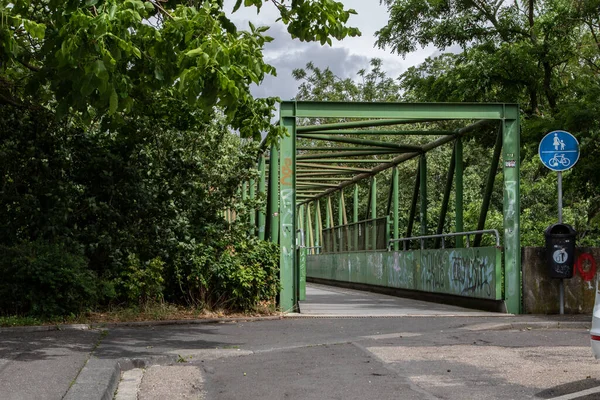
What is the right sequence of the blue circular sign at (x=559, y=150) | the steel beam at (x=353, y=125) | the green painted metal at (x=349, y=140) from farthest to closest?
the green painted metal at (x=349, y=140)
the steel beam at (x=353, y=125)
the blue circular sign at (x=559, y=150)

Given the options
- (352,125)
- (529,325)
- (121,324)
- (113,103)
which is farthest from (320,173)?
(113,103)

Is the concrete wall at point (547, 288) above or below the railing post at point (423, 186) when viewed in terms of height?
below

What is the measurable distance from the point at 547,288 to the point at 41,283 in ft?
26.6

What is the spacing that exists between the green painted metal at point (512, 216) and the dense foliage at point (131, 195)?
4.00m

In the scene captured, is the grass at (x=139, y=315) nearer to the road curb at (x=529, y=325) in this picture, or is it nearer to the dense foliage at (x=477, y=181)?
the road curb at (x=529, y=325)

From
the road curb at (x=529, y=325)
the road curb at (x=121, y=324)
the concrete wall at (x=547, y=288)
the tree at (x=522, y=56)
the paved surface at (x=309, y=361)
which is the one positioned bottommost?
the paved surface at (x=309, y=361)

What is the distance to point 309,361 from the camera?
345 inches

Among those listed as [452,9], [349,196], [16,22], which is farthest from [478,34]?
[349,196]

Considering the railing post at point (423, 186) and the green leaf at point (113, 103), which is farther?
the railing post at point (423, 186)

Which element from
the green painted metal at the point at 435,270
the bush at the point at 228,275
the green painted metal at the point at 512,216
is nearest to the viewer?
the bush at the point at 228,275

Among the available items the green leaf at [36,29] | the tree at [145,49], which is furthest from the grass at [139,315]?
the green leaf at [36,29]

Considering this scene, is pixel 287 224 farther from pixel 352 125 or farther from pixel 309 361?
pixel 309 361

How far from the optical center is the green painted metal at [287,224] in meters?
14.2

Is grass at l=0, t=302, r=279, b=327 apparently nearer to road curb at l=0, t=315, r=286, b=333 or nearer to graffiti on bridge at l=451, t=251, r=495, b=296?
road curb at l=0, t=315, r=286, b=333
